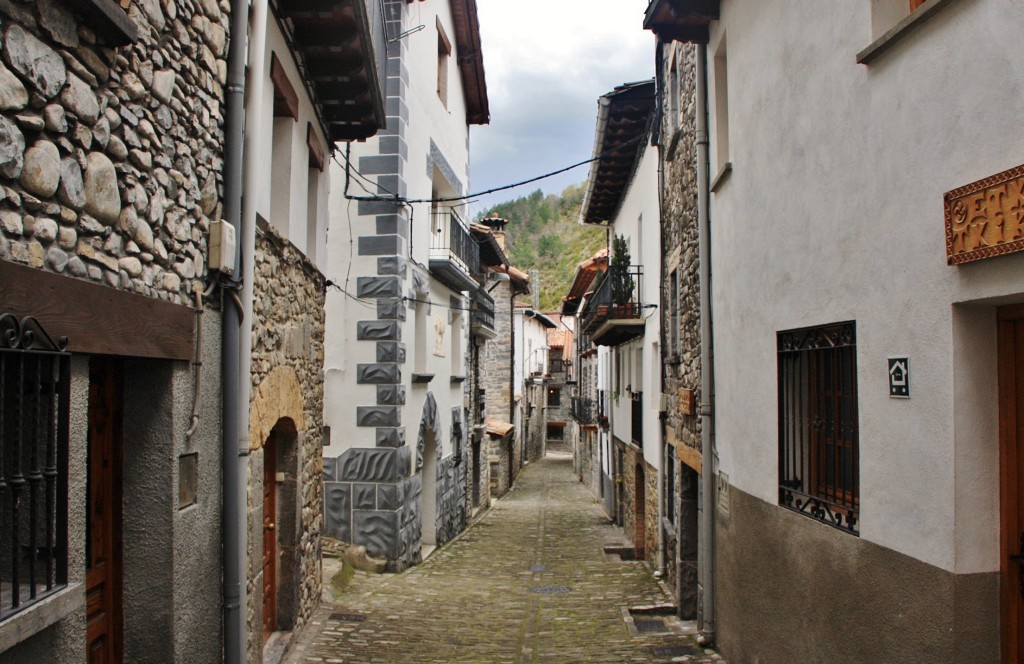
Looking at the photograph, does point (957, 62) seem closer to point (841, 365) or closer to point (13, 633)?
point (841, 365)

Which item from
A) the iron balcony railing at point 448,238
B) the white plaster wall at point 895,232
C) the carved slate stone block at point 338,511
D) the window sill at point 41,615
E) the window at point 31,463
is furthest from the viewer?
the iron balcony railing at point 448,238

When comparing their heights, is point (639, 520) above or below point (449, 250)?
below

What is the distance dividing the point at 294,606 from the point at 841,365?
5.07m

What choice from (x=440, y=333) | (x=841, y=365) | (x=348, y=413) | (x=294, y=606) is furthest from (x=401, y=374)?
(x=841, y=365)

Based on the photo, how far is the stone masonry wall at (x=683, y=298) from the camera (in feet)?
27.9

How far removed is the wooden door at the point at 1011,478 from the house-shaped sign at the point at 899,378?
42 cm

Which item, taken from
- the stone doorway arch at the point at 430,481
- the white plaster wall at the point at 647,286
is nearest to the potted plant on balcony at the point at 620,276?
the white plaster wall at the point at 647,286

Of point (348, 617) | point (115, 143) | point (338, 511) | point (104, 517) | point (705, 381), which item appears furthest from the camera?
point (338, 511)

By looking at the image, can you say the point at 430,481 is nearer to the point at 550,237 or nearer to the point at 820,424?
the point at 820,424

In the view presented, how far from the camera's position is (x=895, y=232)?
12.3ft

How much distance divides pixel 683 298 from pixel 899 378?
5.49 metres

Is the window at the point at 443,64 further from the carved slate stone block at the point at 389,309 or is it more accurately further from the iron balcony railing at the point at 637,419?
the iron balcony railing at the point at 637,419

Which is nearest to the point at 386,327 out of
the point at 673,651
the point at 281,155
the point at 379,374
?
the point at 379,374

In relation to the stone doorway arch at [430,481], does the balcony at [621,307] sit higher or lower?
higher
